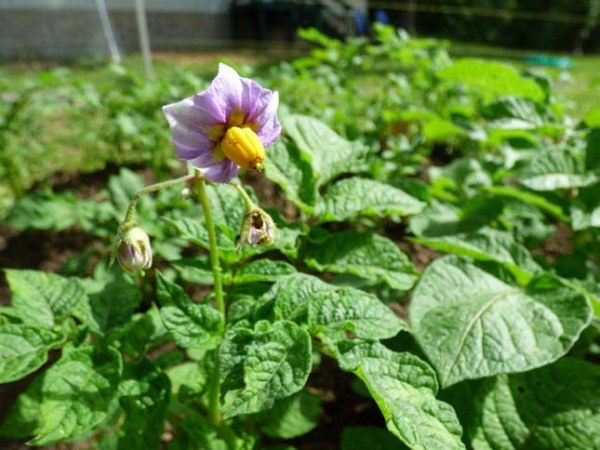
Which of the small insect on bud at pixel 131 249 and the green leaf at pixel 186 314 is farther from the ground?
the small insect on bud at pixel 131 249

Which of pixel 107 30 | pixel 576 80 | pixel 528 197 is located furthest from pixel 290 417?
pixel 107 30

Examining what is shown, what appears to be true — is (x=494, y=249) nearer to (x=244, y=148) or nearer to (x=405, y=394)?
(x=405, y=394)

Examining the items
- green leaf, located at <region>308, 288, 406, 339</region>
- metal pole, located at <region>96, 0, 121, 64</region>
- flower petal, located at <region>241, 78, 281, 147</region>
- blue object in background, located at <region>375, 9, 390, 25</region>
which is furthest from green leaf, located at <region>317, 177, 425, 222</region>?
blue object in background, located at <region>375, 9, 390, 25</region>

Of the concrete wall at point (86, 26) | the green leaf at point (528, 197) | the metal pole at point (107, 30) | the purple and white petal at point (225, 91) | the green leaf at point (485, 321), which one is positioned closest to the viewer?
the purple and white petal at point (225, 91)

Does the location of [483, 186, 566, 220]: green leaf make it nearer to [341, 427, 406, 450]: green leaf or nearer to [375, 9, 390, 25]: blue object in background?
[341, 427, 406, 450]: green leaf

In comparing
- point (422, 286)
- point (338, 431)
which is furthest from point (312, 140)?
point (338, 431)

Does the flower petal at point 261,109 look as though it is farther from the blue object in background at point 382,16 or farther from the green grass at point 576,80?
the blue object in background at point 382,16

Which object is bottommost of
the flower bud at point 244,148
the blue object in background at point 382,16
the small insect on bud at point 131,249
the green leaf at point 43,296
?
the blue object in background at point 382,16

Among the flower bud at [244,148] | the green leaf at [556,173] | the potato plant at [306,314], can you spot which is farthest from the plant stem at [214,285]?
the green leaf at [556,173]

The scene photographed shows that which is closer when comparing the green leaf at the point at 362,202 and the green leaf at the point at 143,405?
the green leaf at the point at 143,405
